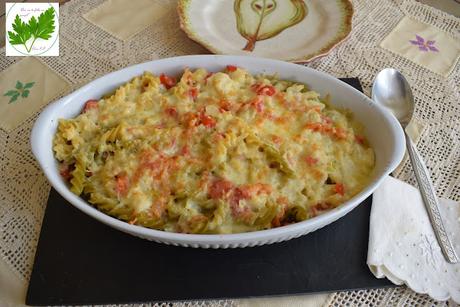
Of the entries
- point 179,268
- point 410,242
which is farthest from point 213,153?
point 410,242

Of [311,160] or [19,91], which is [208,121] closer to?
[311,160]

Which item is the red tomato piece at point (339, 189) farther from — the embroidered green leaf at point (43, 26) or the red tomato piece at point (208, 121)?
the embroidered green leaf at point (43, 26)

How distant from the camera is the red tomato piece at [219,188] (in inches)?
50.7

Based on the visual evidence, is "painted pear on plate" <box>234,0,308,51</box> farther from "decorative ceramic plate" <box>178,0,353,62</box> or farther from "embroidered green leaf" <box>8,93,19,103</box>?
"embroidered green leaf" <box>8,93,19,103</box>

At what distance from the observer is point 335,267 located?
1.32 meters

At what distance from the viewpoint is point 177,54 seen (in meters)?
2.09

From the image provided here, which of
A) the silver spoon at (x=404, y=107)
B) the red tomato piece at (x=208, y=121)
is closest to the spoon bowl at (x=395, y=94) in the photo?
the silver spoon at (x=404, y=107)

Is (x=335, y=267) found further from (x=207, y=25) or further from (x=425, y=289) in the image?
(x=207, y=25)

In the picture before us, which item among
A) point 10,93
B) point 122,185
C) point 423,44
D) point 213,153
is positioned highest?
point 423,44

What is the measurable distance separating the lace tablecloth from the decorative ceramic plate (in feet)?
0.32

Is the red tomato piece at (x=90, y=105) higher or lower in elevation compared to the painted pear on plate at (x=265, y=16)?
lower

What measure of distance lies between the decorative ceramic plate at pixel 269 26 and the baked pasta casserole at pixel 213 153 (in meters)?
0.43

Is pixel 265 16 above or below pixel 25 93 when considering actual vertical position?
above

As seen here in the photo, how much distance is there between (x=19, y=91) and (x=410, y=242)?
1.68 m
